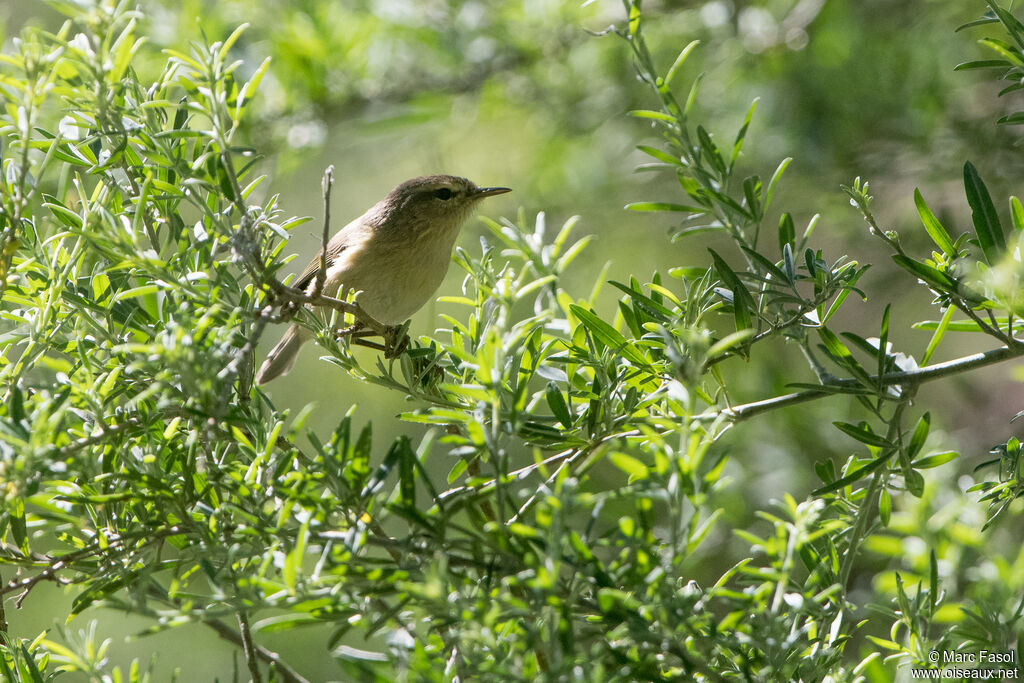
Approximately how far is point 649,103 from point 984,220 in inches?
146

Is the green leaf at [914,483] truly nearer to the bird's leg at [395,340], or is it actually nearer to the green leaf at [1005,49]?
the green leaf at [1005,49]

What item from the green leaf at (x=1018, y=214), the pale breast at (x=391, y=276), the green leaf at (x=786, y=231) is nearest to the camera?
the green leaf at (x=1018, y=214)

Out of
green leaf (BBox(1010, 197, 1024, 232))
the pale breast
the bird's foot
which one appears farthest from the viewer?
the pale breast

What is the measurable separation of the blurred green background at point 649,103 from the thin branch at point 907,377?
239 cm

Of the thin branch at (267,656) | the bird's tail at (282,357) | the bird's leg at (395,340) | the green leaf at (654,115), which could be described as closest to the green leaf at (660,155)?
the green leaf at (654,115)

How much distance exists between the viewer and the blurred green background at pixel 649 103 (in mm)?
4293

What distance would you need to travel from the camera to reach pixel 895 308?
5711mm

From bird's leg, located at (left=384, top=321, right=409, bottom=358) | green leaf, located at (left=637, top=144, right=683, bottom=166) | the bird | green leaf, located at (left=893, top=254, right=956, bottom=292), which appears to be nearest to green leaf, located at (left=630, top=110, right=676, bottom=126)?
green leaf, located at (left=637, top=144, right=683, bottom=166)

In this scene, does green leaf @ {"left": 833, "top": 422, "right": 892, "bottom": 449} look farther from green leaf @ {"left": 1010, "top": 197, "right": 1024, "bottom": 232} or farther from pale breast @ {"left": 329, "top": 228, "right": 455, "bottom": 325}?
pale breast @ {"left": 329, "top": 228, "right": 455, "bottom": 325}

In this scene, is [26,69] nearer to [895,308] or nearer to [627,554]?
[627,554]

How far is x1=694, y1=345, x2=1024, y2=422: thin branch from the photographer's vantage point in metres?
1.57

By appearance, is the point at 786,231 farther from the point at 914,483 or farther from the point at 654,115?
the point at 914,483

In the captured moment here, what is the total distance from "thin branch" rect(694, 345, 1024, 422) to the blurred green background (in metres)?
2.39

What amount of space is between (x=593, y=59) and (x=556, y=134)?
1.54ft
